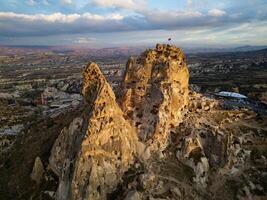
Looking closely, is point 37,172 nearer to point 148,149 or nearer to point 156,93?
point 148,149

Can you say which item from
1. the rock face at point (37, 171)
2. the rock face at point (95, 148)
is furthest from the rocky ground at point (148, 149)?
the rock face at point (95, 148)

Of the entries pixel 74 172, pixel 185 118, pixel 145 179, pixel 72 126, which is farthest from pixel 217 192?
pixel 72 126

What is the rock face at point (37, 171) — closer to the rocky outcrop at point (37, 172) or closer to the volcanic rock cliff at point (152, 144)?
the rocky outcrop at point (37, 172)

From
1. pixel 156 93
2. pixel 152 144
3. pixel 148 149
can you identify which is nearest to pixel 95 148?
pixel 148 149

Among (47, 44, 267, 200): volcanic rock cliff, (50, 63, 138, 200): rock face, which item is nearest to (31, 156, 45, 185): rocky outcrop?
(47, 44, 267, 200): volcanic rock cliff

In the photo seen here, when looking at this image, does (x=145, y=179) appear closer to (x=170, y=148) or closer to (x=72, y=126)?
(x=170, y=148)

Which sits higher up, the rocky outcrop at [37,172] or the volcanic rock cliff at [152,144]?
the volcanic rock cliff at [152,144]

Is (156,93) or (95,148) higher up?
(156,93)
